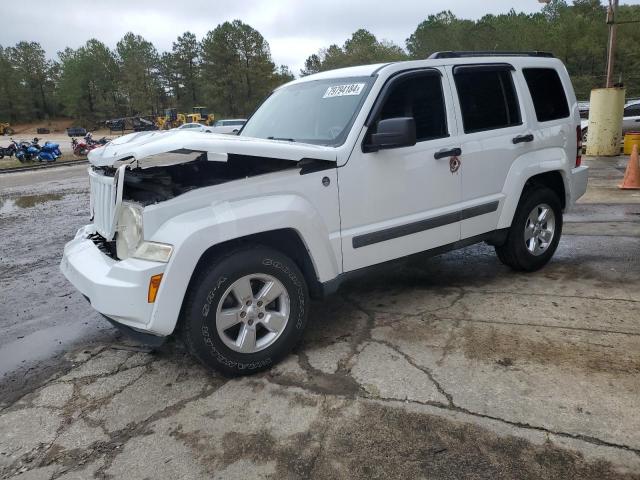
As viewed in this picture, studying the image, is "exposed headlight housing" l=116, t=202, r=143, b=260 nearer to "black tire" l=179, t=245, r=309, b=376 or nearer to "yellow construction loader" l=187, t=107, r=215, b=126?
"black tire" l=179, t=245, r=309, b=376

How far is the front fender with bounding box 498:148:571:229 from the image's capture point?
4.32m

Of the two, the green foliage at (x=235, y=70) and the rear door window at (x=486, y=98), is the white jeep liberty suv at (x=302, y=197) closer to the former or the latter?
the rear door window at (x=486, y=98)

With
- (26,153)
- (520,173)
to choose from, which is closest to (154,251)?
(520,173)

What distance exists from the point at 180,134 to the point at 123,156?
367 millimetres

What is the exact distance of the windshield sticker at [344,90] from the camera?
3.64 metres

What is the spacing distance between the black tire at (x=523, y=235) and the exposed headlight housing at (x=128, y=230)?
10.7 feet

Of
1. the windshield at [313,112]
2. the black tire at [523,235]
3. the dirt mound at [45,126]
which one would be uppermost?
the dirt mound at [45,126]

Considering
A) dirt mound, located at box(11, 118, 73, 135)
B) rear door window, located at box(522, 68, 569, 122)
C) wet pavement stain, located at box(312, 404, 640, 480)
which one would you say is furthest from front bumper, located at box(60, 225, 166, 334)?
dirt mound, located at box(11, 118, 73, 135)

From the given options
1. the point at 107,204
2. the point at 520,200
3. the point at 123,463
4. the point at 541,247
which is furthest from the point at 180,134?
the point at 541,247

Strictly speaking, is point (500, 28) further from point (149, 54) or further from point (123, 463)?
point (123, 463)

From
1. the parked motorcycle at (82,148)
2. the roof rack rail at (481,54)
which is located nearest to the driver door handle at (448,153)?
the roof rack rail at (481,54)

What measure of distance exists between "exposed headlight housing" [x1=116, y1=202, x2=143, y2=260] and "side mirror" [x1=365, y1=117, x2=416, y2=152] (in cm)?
159

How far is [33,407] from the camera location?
9.87 feet

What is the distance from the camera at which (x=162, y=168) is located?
125 inches
